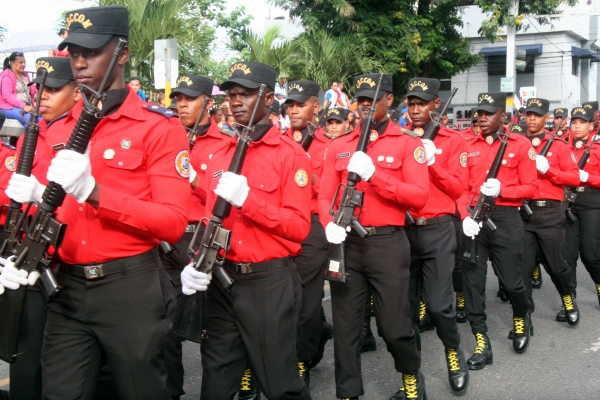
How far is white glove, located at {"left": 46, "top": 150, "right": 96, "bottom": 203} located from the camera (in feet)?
10.1

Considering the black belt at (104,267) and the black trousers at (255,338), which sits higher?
the black belt at (104,267)

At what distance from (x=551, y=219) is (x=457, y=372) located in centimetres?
261

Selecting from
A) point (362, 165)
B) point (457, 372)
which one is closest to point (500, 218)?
point (457, 372)

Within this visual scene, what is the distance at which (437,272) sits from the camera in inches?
236

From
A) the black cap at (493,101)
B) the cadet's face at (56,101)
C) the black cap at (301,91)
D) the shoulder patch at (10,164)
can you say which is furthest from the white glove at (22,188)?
the black cap at (493,101)

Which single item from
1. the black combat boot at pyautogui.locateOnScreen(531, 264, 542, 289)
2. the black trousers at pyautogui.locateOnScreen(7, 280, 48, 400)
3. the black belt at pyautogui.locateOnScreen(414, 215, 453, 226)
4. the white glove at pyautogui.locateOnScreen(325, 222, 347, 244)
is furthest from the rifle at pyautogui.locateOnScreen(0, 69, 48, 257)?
the black combat boot at pyautogui.locateOnScreen(531, 264, 542, 289)

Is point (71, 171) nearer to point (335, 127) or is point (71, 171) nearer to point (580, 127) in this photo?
point (335, 127)

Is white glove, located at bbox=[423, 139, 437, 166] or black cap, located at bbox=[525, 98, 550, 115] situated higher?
black cap, located at bbox=[525, 98, 550, 115]

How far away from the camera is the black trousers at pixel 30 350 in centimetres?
440

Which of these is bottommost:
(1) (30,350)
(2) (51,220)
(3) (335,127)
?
(1) (30,350)

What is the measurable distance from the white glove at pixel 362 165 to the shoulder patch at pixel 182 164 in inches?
58.9

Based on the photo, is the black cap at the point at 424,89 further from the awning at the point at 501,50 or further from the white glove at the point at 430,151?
the awning at the point at 501,50

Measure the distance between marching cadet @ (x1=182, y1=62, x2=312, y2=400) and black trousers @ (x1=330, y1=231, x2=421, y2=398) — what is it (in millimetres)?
832

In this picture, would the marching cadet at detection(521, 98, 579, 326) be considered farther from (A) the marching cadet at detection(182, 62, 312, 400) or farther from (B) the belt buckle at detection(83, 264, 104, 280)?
(B) the belt buckle at detection(83, 264, 104, 280)
